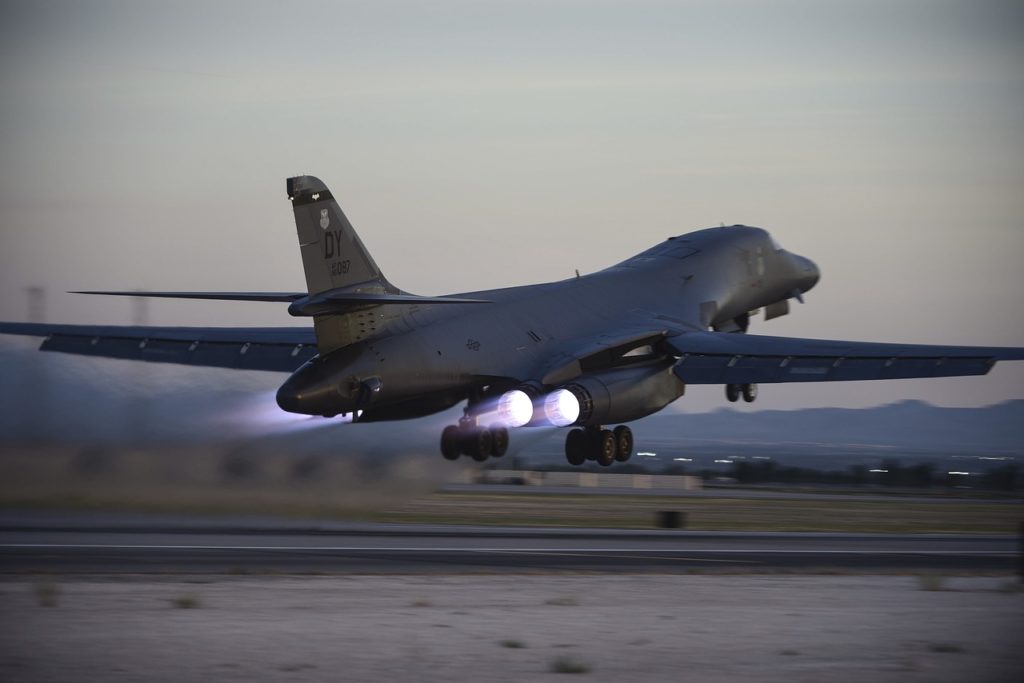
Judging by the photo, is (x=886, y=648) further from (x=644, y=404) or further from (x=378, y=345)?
(x=644, y=404)

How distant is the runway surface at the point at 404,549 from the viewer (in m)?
25.8

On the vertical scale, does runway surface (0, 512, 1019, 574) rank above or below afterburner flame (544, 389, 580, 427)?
below

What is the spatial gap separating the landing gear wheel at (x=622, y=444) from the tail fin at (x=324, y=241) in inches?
358

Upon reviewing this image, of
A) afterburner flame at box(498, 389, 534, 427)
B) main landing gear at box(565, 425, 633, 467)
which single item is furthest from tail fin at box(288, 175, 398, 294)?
main landing gear at box(565, 425, 633, 467)

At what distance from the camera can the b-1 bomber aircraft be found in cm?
2927

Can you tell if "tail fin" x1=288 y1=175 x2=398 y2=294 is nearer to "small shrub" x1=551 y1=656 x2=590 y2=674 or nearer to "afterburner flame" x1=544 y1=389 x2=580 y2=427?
"afterburner flame" x1=544 y1=389 x2=580 y2=427

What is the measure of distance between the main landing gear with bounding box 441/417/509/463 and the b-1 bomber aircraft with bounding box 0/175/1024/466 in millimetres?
45

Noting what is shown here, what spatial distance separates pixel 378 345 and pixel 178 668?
15086 millimetres

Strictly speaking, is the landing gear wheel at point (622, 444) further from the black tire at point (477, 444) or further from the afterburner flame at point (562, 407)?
the black tire at point (477, 444)

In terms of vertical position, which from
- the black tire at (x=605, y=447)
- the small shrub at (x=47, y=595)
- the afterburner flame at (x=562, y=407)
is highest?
the afterburner flame at (x=562, y=407)

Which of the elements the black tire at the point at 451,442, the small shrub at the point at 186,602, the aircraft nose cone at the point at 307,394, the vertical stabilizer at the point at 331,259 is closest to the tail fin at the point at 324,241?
the vertical stabilizer at the point at 331,259

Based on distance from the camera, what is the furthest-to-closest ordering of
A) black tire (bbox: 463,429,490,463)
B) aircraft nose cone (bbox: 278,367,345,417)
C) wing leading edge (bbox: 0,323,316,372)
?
1. wing leading edge (bbox: 0,323,316,372)
2. black tire (bbox: 463,429,490,463)
3. aircraft nose cone (bbox: 278,367,345,417)

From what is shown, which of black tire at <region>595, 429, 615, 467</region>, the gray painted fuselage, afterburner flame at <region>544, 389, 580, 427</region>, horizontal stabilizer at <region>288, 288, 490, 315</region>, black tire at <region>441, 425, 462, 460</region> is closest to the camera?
horizontal stabilizer at <region>288, 288, 490, 315</region>

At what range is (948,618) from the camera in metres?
20.9
